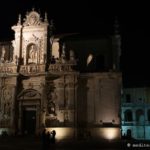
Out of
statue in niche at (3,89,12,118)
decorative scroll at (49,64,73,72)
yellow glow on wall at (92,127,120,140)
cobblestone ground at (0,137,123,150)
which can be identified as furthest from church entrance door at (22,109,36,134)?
yellow glow on wall at (92,127,120,140)

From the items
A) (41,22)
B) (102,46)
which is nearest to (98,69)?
(102,46)

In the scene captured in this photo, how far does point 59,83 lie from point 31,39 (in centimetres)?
709

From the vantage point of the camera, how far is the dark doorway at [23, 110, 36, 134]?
43594 mm

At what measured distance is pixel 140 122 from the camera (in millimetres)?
71938

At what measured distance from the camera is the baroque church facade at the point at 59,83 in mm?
41062

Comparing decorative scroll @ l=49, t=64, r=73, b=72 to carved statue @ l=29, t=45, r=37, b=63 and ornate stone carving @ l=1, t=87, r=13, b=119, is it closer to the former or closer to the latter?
carved statue @ l=29, t=45, r=37, b=63

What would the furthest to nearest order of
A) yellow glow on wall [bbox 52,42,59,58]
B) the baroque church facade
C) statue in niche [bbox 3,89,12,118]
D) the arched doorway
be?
1. yellow glow on wall [bbox 52,42,59,58]
2. statue in niche [bbox 3,89,12,118]
3. the arched doorway
4. the baroque church facade

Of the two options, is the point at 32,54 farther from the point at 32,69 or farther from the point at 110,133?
the point at 110,133

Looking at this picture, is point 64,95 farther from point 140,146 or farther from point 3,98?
point 140,146

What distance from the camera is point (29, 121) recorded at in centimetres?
4381

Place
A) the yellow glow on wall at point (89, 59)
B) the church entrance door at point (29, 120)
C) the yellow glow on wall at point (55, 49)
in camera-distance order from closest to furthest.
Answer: the church entrance door at point (29, 120) < the yellow glow on wall at point (89, 59) < the yellow glow on wall at point (55, 49)

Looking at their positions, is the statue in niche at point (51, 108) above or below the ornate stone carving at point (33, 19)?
below

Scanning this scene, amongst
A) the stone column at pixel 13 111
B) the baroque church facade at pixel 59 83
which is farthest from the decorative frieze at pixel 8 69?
the stone column at pixel 13 111

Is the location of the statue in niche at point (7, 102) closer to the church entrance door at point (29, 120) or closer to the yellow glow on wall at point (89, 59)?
the church entrance door at point (29, 120)
